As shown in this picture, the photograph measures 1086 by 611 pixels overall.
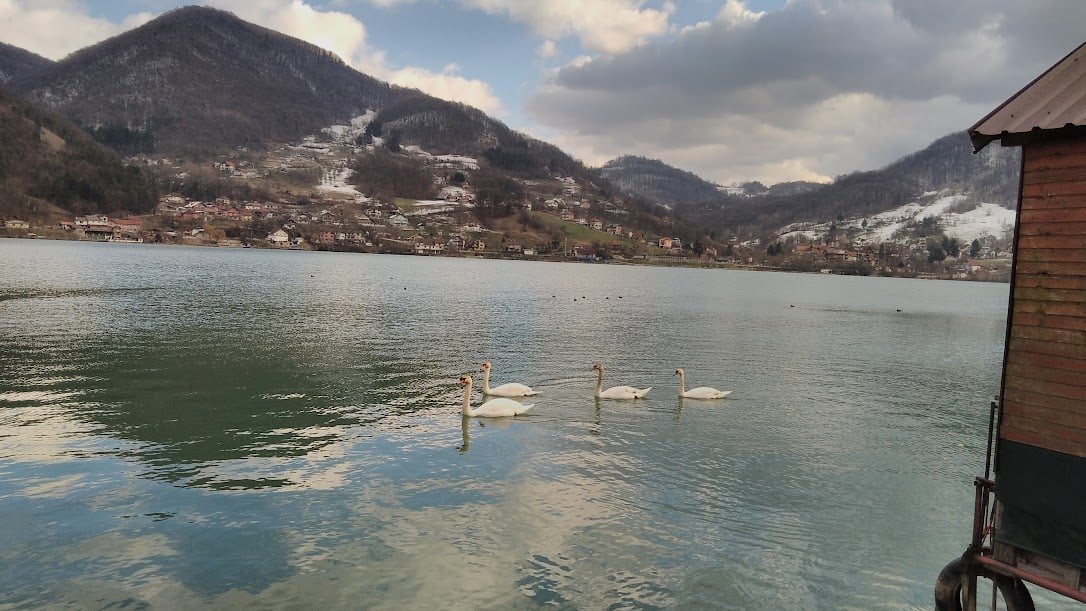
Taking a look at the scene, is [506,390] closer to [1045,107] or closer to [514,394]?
[514,394]

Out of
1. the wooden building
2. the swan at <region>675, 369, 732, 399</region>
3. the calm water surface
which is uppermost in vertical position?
the wooden building

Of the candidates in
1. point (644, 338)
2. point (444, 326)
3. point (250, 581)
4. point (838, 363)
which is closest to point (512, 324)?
point (444, 326)

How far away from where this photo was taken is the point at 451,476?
1792 centimetres

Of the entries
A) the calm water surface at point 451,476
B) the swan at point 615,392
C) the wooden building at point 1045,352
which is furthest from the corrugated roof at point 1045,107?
the swan at point 615,392

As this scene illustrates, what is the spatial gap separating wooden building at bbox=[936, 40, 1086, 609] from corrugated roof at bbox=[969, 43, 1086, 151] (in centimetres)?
2

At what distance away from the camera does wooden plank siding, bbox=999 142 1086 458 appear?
30.6 ft

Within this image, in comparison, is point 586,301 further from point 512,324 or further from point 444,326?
point 444,326

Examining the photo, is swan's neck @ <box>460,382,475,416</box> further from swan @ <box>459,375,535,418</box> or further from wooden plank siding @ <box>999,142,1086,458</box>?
wooden plank siding @ <box>999,142,1086,458</box>

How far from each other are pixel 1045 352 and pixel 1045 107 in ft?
12.4

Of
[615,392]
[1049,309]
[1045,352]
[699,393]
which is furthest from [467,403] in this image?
[1049,309]

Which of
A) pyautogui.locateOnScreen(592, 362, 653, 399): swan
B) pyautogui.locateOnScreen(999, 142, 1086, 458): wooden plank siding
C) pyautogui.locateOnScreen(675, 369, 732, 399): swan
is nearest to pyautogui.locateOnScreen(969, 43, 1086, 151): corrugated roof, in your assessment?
pyautogui.locateOnScreen(999, 142, 1086, 458): wooden plank siding

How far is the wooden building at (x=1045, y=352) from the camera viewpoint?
30.7ft

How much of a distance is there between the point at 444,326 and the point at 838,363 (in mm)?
A: 29249

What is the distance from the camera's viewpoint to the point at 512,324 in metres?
54.7
